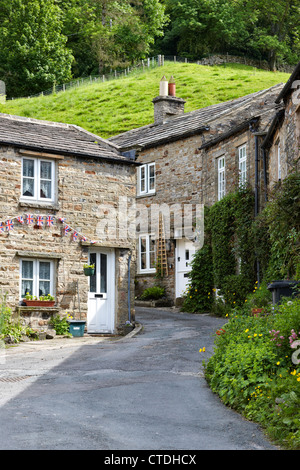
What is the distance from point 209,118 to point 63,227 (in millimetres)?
10069

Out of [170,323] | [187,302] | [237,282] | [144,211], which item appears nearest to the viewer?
[170,323]

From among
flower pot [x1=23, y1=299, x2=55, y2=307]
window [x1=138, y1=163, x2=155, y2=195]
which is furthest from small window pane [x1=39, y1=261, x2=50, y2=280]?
window [x1=138, y1=163, x2=155, y2=195]

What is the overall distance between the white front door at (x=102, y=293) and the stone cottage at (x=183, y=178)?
5402 millimetres

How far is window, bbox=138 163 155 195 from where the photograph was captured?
28438 mm

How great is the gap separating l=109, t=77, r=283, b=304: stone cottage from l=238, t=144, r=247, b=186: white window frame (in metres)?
0.04

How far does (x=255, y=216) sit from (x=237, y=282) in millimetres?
2096

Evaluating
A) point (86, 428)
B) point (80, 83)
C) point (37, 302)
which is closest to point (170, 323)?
point (37, 302)

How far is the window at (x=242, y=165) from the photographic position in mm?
22812

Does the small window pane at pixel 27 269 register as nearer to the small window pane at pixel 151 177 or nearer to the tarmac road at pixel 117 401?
the tarmac road at pixel 117 401

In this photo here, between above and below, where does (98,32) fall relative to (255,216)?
above

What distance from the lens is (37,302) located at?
1839 centimetres

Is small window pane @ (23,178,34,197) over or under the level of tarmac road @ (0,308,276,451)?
over

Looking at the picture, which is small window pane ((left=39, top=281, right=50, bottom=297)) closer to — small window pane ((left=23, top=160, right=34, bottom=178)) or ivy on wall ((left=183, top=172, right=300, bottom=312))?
small window pane ((left=23, top=160, right=34, bottom=178))
